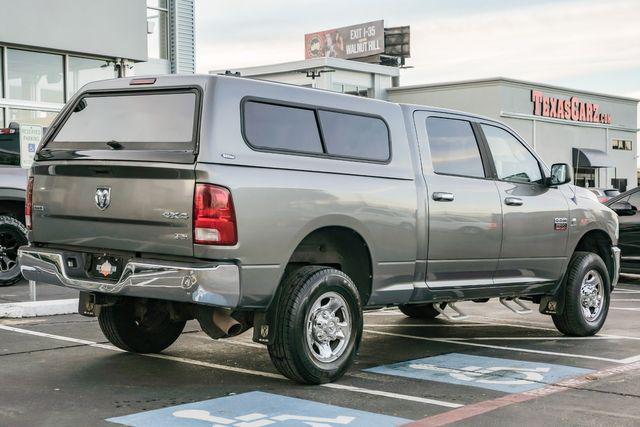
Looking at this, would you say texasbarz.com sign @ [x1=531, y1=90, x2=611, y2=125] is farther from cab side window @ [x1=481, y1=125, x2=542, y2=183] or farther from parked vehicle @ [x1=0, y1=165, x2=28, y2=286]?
cab side window @ [x1=481, y1=125, x2=542, y2=183]

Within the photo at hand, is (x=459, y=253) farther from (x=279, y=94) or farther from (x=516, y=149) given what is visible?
(x=279, y=94)

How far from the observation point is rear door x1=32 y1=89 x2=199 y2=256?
604cm

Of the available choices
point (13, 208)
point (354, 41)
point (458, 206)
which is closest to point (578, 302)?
point (458, 206)

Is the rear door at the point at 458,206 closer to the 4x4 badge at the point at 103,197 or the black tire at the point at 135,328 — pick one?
the black tire at the point at 135,328

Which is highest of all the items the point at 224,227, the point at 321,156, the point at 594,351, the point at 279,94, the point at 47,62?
the point at 47,62

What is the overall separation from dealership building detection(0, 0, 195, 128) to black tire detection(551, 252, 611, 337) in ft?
32.3

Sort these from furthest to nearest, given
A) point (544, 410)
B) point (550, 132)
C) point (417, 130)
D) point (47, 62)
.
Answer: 1. point (550, 132)
2. point (47, 62)
3. point (417, 130)
4. point (544, 410)

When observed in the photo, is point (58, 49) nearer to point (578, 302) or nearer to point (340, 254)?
point (578, 302)

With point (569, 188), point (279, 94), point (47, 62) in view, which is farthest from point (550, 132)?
point (279, 94)

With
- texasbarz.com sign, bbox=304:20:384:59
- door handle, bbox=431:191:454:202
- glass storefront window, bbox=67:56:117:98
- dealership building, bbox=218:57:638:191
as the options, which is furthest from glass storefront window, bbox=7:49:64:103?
texasbarz.com sign, bbox=304:20:384:59

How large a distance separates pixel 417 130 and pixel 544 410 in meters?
2.63

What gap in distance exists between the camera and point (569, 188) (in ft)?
29.8

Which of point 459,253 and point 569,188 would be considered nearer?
point 459,253

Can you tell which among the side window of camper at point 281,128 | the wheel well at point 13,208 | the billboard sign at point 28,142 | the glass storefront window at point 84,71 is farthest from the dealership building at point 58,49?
the side window of camper at point 281,128
